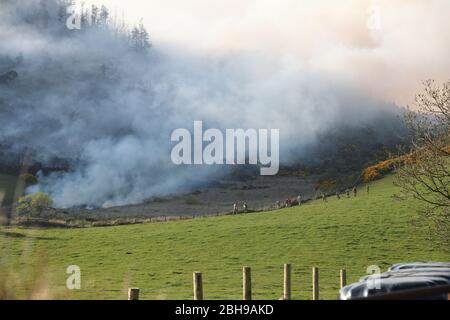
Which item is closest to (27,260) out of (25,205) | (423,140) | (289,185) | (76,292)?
(76,292)

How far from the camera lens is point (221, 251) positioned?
53.9m

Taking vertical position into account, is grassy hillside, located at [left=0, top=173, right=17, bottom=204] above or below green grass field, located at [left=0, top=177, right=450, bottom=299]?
above

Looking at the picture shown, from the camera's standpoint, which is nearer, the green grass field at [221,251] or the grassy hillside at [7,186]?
the green grass field at [221,251]

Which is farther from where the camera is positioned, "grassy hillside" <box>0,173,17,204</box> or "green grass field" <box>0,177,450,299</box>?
"grassy hillside" <box>0,173,17,204</box>

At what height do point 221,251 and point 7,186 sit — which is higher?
point 7,186

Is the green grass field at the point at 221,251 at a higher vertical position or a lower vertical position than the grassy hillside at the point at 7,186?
lower

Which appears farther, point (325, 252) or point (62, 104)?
point (62, 104)

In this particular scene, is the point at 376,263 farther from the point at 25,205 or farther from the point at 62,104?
the point at 62,104

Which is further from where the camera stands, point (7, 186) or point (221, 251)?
point (7, 186)

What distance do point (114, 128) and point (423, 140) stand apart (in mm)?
153907

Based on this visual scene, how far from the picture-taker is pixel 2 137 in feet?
531

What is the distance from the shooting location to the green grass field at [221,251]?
38.1 m

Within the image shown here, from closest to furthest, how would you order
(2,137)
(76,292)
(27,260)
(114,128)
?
(76,292)
(27,260)
(2,137)
(114,128)

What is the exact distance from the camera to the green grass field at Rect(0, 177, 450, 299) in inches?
1500
